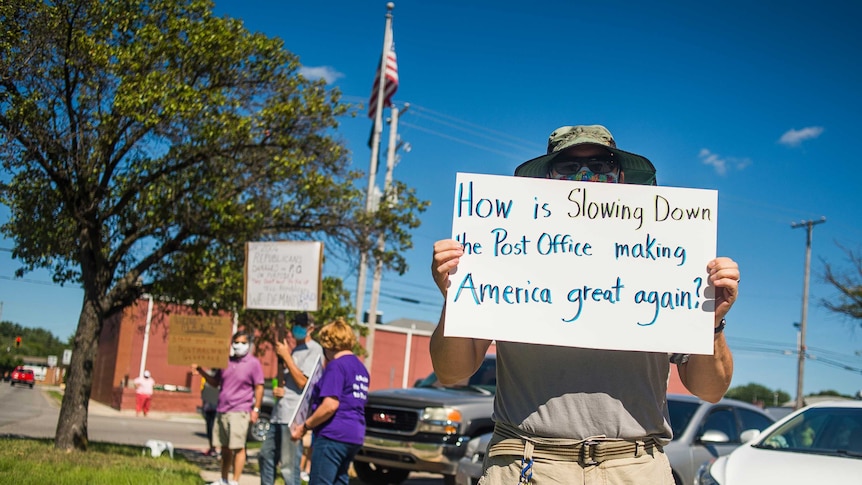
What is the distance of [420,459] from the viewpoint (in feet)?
29.1

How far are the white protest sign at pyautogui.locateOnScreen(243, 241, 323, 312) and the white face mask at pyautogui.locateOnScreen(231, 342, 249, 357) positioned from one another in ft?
2.42

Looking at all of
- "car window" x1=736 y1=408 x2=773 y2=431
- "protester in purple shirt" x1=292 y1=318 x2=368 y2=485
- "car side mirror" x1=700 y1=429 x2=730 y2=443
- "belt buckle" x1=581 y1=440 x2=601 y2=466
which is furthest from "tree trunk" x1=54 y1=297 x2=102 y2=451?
"belt buckle" x1=581 y1=440 x2=601 y2=466

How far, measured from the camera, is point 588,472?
8.07ft

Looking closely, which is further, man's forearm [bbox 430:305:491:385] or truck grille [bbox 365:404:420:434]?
truck grille [bbox 365:404:420:434]

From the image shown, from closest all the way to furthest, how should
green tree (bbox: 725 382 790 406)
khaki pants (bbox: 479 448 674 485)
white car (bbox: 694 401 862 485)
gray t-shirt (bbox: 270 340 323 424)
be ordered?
1. khaki pants (bbox: 479 448 674 485)
2. white car (bbox: 694 401 862 485)
3. gray t-shirt (bbox: 270 340 323 424)
4. green tree (bbox: 725 382 790 406)

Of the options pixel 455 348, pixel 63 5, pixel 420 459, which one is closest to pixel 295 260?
pixel 420 459

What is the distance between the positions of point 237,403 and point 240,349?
0.67 meters

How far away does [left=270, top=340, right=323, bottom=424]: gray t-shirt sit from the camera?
24.4 ft

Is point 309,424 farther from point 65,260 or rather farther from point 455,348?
point 65,260

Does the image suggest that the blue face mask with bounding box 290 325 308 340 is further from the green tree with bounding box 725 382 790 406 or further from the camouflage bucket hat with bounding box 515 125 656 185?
the green tree with bounding box 725 382 790 406

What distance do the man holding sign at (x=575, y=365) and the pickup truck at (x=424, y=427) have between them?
5.94 meters

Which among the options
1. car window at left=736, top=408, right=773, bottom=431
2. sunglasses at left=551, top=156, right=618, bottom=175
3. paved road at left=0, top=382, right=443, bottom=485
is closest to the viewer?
sunglasses at left=551, top=156, right=618, bottom=175

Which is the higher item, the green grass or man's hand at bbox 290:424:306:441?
man's hand at bbox 290:424:306:441

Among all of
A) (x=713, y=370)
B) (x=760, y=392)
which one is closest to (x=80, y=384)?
(x=713, y=370)
